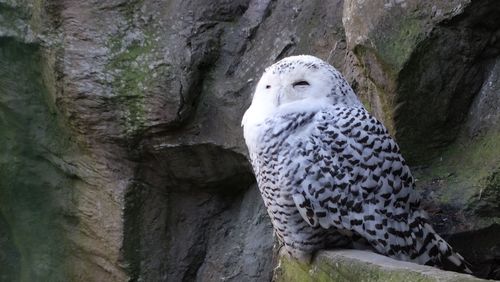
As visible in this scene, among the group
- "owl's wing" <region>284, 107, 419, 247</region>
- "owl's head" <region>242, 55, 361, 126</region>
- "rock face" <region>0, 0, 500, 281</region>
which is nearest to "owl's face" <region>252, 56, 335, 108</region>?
"owl's head" <region>242, 55, 361, 126</region>

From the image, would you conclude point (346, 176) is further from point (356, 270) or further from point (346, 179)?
point (356, 270)

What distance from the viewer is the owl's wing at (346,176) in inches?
101

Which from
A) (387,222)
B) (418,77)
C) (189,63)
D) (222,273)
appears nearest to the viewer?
(387,222)

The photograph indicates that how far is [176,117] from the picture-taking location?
11.8 ft

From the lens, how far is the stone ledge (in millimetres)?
1971

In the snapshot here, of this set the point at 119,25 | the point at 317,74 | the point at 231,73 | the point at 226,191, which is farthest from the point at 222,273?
the point at 317,74

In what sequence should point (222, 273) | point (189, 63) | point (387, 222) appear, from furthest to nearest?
point (222, 273) < point (189, 63) < point (387, 222)

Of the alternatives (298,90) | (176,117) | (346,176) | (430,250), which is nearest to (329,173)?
(346,176)

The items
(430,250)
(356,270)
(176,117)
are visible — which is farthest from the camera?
(176,117)

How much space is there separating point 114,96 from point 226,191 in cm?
69

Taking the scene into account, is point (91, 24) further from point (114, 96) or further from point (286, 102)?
point (286, 102)

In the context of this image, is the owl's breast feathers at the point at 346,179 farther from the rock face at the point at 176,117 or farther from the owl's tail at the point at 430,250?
the rock face at the point at 176,117

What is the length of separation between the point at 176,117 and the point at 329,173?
1194mm

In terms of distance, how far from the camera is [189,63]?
11.9 feet
